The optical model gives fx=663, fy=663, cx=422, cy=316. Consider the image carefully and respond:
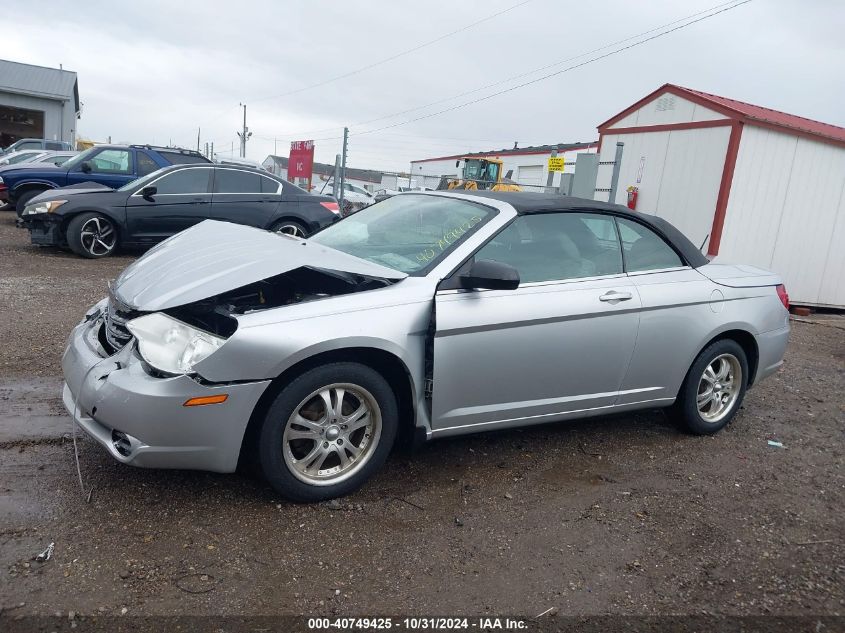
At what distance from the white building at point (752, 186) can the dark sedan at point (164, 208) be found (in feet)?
20.4

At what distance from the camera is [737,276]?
4617mm

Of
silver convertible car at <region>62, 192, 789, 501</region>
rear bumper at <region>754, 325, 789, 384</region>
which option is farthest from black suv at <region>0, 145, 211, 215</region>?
rear bumper at <region>754, 325, 789, 384</region>

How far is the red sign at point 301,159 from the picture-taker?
48.8 ft

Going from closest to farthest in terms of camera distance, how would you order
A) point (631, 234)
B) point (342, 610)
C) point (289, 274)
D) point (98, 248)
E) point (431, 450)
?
point (342, 610) → point (289, 274) → point (431, 450) → point (631, 234) → point (98, 248)

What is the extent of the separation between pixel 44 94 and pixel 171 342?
38.6 m

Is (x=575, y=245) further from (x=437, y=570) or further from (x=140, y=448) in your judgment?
(x=140, y=448)

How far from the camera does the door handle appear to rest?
387cm

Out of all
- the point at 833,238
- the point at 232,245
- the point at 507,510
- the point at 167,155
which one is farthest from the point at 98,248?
the point at 833,238

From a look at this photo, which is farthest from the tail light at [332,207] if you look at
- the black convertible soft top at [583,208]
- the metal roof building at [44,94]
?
the metal roof building at [44,94]

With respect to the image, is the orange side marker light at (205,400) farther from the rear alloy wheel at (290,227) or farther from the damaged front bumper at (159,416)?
the rear alloy wheel at (290,227)

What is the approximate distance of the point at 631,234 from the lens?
4289mm

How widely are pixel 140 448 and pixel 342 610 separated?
1108 mm

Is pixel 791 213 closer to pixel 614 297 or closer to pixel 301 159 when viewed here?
pixel 614 297

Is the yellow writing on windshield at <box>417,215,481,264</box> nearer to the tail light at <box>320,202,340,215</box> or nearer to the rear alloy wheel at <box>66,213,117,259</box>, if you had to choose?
the tail light at <box>320,202,340,215</box>
